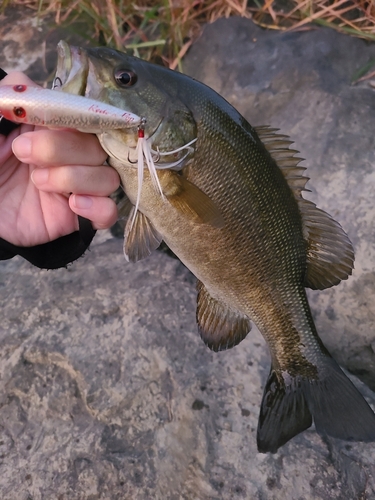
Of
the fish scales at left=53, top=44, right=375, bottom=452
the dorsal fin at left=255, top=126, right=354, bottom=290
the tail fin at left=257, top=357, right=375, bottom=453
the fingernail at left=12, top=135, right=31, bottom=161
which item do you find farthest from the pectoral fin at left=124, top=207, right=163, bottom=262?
the tail fin at left=257, top=357, right=375, bottom=453

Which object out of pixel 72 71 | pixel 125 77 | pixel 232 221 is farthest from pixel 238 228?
pixel 72 71

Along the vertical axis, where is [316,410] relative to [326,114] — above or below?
below

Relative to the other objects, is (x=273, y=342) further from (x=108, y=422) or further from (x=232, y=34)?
(x=232, y=34)

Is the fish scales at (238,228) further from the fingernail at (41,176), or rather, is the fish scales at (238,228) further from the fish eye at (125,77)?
the fingernail at (41,176)

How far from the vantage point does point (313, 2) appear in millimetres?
3039

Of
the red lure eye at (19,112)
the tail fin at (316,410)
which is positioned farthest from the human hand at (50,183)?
the tail fin at (316,410)

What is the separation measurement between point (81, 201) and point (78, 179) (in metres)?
0.09

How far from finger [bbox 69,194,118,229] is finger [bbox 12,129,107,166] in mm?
136

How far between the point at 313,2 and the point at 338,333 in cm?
237

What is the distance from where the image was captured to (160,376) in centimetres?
186

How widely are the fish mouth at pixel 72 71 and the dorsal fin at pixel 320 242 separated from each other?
667 millimetres

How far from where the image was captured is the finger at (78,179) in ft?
4.40

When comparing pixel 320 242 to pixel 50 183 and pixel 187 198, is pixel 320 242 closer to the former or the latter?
pixel 187 198

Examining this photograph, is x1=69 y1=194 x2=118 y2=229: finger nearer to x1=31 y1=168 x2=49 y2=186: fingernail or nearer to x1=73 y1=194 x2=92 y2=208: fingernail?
x1=73 y1=194 x2=92 y2=208: fingernail
